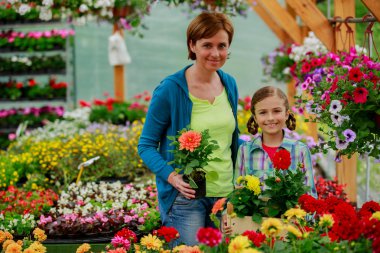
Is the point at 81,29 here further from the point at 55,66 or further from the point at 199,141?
the point at 199,141

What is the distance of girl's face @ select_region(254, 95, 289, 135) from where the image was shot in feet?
10.2

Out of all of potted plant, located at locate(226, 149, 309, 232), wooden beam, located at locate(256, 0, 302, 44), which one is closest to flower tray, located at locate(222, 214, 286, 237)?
potted plant, located at locate(226, 149, 309, 232)

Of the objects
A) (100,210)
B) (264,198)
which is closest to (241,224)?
(264,198)

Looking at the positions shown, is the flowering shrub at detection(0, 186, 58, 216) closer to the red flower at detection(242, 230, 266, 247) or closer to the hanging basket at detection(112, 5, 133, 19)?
the red flower at detection(242, 230, 266, 247)

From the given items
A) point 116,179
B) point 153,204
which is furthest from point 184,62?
point 153,204

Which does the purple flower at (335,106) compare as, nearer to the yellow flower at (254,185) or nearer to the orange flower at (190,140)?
the yellow flower at (254,185)

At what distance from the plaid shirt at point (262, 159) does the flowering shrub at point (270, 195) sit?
20cm

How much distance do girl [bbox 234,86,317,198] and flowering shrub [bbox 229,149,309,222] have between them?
0.21 m

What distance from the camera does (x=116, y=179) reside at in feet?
19.8

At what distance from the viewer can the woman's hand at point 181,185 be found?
3.01 meters

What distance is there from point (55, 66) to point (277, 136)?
25.0ft

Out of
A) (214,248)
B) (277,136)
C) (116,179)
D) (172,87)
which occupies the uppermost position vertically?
(172,87)

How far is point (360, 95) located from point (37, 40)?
815 cm

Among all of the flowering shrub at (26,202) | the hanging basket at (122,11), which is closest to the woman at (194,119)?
the flowering shrub at (26,202)
